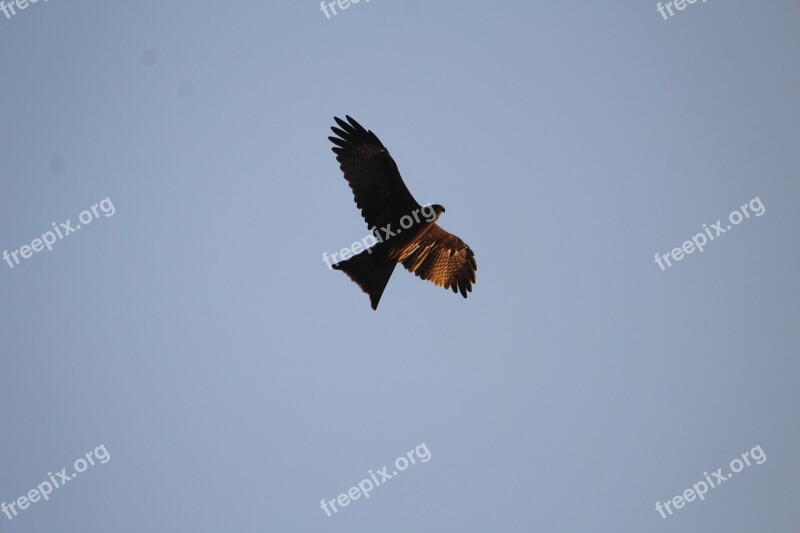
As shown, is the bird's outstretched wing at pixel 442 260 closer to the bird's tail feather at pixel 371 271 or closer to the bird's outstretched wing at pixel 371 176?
the bird's tail feather at pixel 371 271

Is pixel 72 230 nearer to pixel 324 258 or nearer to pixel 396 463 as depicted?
pixel 324 258

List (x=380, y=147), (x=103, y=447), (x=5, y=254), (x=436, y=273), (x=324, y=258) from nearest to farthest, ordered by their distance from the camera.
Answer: (x=380, y=147) < (x=436, y=273) < (x=324, y=258) < (x=5, y=254) < (x=103, y=447)

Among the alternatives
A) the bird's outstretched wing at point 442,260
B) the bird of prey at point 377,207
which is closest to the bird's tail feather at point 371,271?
the bird of prey at point 377,207

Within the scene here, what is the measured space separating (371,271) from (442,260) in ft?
5.05

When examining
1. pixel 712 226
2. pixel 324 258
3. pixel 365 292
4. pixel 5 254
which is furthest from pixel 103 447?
pixel 712 226

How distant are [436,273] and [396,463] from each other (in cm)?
825

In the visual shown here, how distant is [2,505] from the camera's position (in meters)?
19.3

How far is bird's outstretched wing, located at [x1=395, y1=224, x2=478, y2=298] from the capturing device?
13.4 meters

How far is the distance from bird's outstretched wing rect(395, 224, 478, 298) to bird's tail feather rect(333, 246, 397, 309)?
418mm

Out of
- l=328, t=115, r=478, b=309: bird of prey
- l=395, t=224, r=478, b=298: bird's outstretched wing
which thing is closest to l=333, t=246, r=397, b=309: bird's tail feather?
l=328, t=115, r=478, b=309: bird of prey

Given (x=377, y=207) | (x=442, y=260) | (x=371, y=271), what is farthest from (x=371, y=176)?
(x=442, y=260)

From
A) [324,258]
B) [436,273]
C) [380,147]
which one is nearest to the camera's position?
[380,147]

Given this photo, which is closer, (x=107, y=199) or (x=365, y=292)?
(x=365, y=292)

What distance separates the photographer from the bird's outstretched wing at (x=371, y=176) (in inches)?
496
